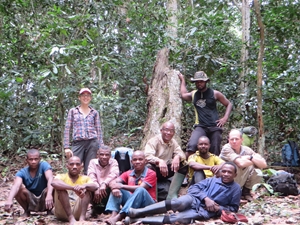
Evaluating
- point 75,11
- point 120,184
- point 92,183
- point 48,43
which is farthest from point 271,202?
point 75,11

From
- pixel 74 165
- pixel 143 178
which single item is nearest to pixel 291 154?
pixel 143 178

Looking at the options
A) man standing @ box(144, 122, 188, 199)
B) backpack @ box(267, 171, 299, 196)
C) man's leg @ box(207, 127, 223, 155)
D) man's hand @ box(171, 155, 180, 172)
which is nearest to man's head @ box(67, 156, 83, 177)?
man standing @ box(144, 122, 188, 199)

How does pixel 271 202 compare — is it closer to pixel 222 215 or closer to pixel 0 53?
pixel 222 215

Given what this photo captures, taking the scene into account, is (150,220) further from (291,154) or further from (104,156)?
(291,154)

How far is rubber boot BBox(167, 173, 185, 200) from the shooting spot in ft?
19.3

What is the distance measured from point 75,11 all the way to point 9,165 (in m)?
4.57

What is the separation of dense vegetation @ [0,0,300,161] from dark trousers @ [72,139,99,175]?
5.01 feet

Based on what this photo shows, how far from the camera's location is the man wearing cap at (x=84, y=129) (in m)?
6.20

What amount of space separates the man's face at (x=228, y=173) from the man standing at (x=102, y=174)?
1.66m

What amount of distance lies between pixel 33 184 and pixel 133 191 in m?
1.60

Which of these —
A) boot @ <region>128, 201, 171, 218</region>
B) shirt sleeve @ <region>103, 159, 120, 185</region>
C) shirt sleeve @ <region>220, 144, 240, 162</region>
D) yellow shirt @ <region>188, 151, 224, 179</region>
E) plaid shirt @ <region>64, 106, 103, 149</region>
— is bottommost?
boot @ <region>128, 201, 171, 218</region>

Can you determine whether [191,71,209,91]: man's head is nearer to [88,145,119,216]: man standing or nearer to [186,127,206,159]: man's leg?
[186,127,206,159]: man's leg

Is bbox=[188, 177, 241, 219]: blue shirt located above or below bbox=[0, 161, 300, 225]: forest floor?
above

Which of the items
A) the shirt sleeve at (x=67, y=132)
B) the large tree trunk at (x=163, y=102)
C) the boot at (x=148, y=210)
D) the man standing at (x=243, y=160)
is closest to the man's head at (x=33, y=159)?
the shirt sleeve at (x=67, y=132)
